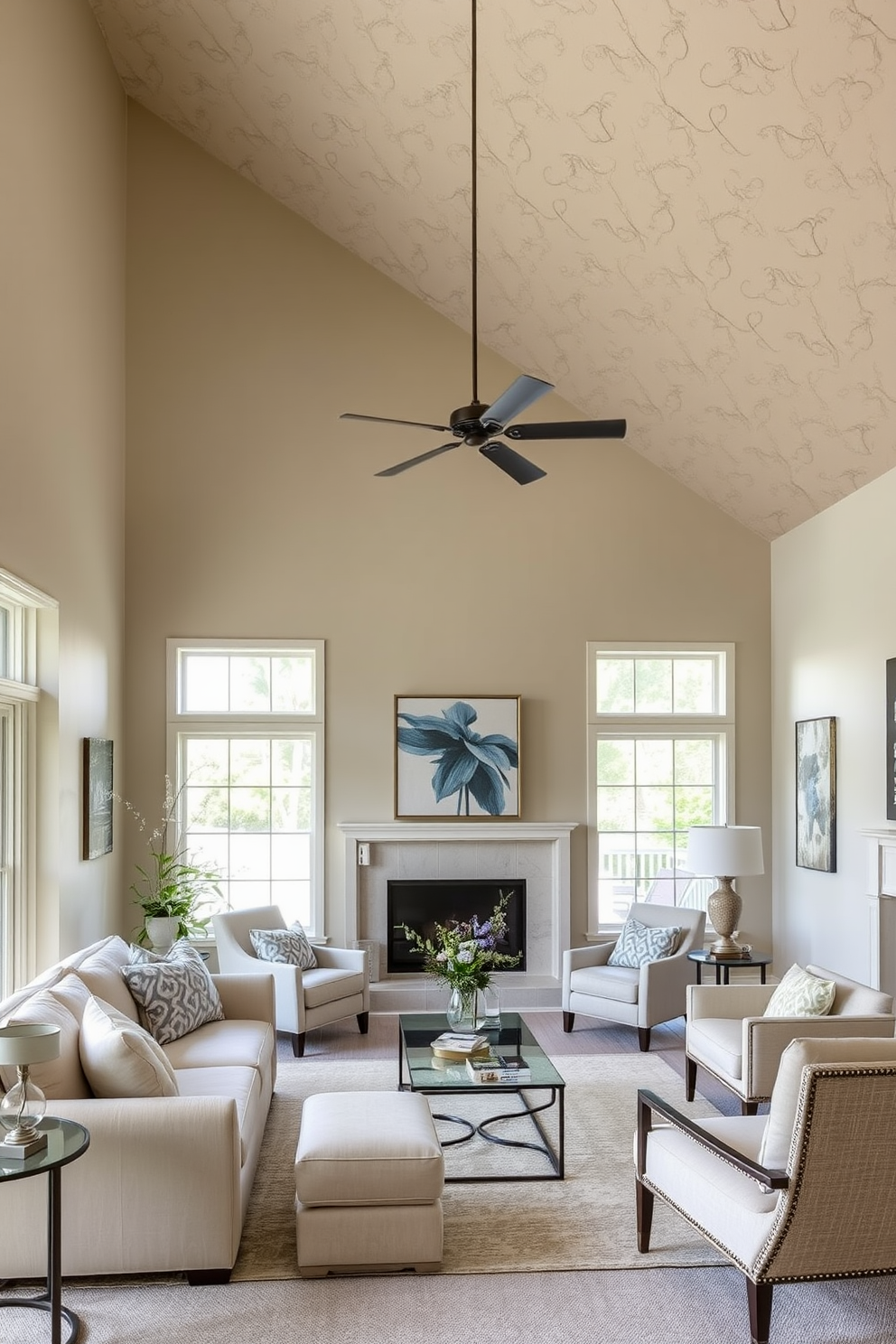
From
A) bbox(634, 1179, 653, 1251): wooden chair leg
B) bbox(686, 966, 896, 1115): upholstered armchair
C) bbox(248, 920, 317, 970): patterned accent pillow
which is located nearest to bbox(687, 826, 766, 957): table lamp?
bbox(686, 966, 896, 1115): upholstered armchair

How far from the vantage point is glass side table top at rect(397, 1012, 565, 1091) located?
14.8ft

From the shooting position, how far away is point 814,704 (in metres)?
7.13

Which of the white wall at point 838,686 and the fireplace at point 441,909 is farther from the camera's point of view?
the fireplace at point 441,909

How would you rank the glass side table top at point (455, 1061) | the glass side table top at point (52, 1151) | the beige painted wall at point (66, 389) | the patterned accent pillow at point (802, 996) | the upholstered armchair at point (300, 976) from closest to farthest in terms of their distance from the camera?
the glass side table top at point (52, 1151), the glass side table top at point (455, 1061), the patterned accent pillow at point (802, 996), the beige painted wall at point (66, 389), the upholstered armchair at point (300, 976)

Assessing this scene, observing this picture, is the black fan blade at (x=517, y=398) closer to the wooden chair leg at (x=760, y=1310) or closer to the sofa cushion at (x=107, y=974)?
the sofa cushion at (x=107, y=974)

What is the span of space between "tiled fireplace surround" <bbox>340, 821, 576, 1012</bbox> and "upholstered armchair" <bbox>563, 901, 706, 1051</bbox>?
65 cm

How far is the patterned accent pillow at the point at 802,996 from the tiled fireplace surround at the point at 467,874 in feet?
8.92

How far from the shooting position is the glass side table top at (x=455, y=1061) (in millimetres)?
4523

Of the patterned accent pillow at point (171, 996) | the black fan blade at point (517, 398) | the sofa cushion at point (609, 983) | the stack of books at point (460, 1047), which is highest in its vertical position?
the black fan blade at point (517, 398)

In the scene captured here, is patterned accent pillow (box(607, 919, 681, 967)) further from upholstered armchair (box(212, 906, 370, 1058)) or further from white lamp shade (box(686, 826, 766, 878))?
upholstered armchair (box(212, 906, 370, 1058))

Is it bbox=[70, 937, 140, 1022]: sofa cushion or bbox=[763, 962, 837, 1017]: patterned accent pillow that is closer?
bbox=[70, 937, 140, 1022]: sofa cushion

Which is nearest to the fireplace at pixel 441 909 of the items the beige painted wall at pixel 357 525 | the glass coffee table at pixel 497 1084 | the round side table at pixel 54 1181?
the beige painted wall at pixel 357 525

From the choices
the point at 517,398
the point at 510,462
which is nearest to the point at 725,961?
the point at 510,462

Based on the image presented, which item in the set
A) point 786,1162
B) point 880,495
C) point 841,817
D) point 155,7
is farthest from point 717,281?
point 786,1162
